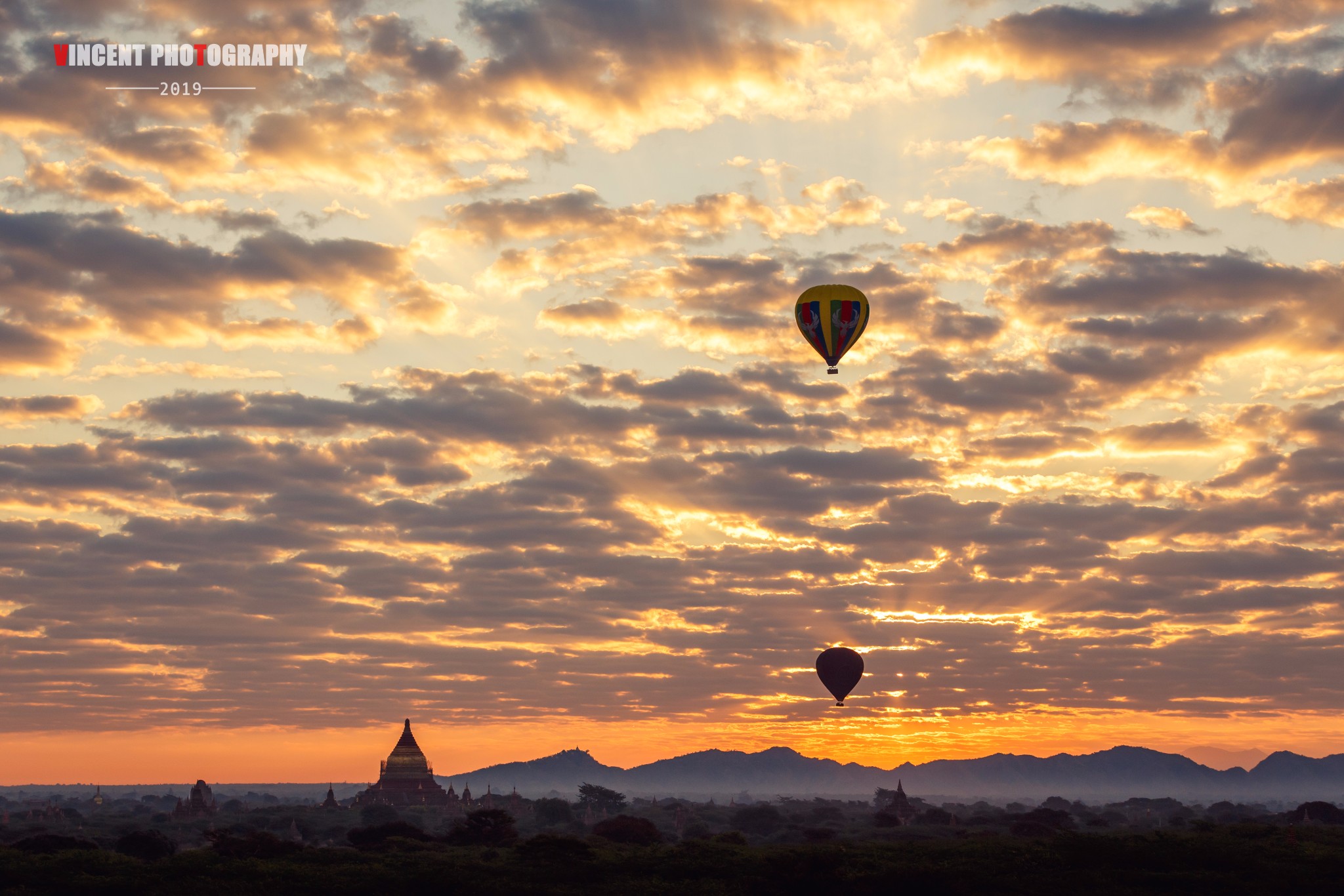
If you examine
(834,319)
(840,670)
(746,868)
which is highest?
(834,319)

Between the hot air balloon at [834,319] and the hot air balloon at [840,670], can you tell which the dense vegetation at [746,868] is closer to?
the hot air balloon at [840,670]

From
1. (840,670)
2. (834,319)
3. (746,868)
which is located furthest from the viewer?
(840,670)

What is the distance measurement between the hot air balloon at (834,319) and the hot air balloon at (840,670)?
35679mm

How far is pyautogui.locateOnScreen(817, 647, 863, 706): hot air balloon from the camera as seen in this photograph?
134750 mm

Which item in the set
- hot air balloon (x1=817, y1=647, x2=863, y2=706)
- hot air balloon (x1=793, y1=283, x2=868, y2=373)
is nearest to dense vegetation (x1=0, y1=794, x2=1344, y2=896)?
hot air balloon (x1=817, y1=647, x2=863, y2=706)

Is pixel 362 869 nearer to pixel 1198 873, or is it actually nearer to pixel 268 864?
pixel 268 864

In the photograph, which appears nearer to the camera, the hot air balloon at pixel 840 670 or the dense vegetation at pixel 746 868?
the dense vegetation at pixel 746 868

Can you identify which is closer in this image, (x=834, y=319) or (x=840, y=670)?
(x=834, y=319)

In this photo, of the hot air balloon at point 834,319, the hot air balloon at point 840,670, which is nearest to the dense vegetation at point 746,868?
the hot air balloon at point 840,670

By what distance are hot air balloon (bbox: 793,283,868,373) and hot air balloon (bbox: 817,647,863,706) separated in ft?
117

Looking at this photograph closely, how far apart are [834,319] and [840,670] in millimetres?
39673

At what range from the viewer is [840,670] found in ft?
444

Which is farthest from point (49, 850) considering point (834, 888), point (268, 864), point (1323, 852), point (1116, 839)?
point (1323, 852)

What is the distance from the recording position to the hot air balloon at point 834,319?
380ft
